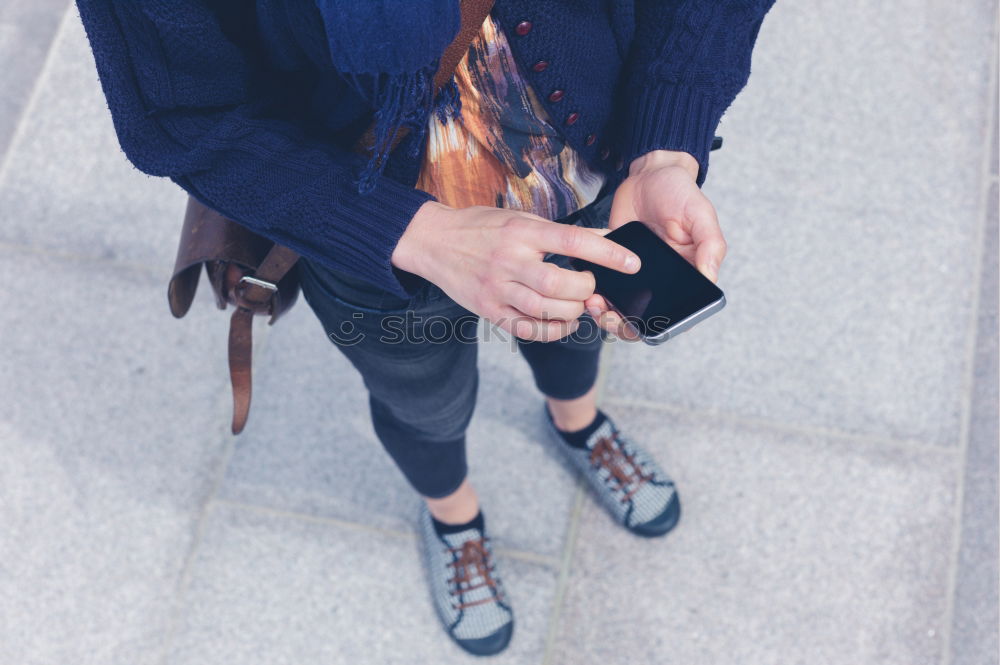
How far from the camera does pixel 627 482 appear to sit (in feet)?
5.95

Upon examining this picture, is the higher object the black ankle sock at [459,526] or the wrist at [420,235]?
the wrist at [420,235]

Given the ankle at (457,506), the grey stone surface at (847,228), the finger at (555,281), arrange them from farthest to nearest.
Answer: the grey stone surface at (847,228)
the ankle at (457,506)
the finger at (555,281)

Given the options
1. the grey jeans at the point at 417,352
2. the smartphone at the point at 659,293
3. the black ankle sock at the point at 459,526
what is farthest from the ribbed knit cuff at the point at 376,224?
the black ankle sock at the point at 459,526

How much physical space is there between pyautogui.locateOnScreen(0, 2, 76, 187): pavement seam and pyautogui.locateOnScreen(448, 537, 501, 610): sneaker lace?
1.66m

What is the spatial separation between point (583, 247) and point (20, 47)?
2.34 m

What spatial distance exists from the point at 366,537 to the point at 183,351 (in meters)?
0.67

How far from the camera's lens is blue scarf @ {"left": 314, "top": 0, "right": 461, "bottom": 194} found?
0.72 meters

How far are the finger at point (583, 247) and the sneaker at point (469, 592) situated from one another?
102cm

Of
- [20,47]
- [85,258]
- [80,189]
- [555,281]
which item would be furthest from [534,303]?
[20,47]

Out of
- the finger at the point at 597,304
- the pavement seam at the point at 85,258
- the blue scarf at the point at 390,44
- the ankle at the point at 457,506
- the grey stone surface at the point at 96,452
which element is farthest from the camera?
the pavement seam at the point at 85,258

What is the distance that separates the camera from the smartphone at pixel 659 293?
36.5 inches

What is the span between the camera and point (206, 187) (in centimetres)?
89

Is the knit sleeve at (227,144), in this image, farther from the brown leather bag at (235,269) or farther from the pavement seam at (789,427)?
the pavement seam at (789,427)

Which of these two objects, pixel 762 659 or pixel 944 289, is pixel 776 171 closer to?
pixel 944 289
